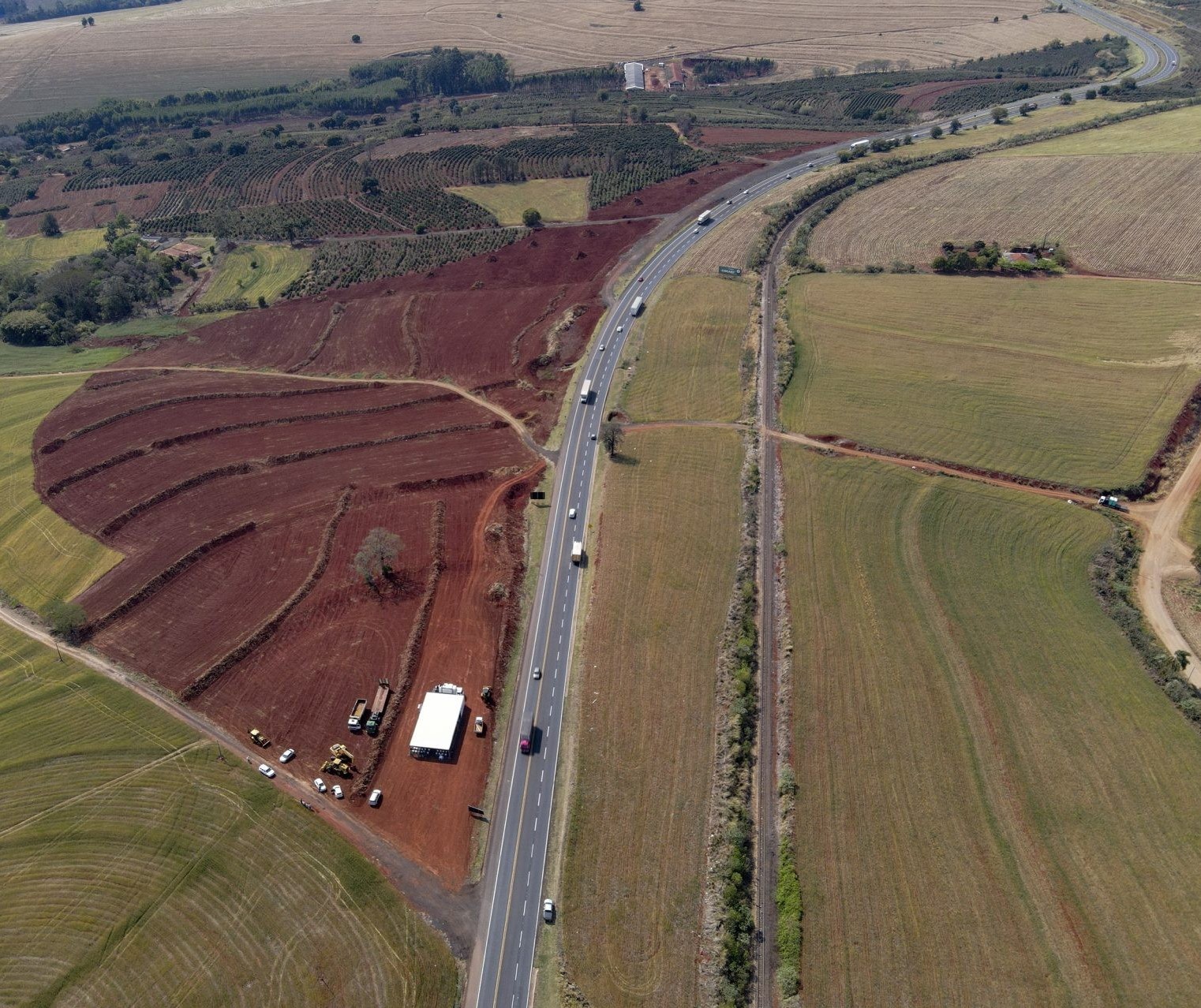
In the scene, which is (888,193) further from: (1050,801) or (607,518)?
(1050,801)

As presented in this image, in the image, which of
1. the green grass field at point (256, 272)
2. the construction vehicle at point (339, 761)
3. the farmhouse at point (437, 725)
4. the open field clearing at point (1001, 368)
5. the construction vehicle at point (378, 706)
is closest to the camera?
the construction vehicle at point (339, 761)


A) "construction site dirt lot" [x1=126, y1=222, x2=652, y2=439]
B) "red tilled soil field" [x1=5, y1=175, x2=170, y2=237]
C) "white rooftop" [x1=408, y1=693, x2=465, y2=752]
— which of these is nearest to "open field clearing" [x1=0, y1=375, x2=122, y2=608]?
"construction site dirt lot" [x1=126, y1=222, x2=652, y2=439]

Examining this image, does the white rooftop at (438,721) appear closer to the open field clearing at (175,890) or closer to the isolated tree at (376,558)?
the open field clearing at (175,890)

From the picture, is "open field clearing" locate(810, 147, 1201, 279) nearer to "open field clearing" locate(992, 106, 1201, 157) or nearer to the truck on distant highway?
"open field clearing" locate(992, 106, 1201, 157)

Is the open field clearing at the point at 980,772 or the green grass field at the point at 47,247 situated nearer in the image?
the open field clearing at the point at 980,772

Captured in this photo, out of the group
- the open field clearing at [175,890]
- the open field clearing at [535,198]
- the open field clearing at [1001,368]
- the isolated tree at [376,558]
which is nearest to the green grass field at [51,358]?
the open field clearing at [175,890]

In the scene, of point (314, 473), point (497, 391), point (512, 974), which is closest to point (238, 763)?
point (512, 974)

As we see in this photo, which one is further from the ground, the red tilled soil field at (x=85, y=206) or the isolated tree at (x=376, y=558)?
the red tilled soil field at (x=85, y=206)
